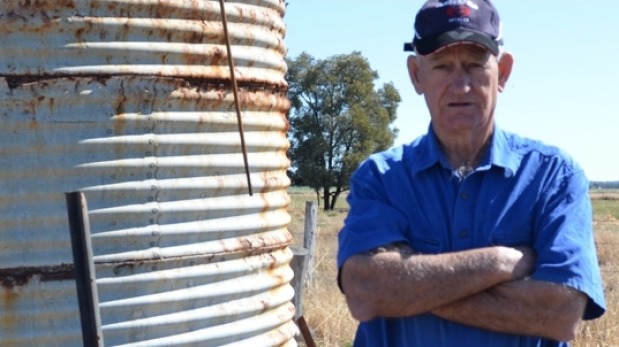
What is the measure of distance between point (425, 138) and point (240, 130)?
106 centimetres

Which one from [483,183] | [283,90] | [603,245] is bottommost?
[603,245]

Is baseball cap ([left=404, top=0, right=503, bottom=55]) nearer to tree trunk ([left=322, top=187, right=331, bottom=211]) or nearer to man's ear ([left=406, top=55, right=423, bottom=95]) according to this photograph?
man's ear ([left=406, top=55, right=423, bottom=95])

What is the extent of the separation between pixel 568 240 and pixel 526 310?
0.70 ft

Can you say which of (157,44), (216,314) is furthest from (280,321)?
(157,44)

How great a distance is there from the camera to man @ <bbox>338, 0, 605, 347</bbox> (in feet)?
9.50

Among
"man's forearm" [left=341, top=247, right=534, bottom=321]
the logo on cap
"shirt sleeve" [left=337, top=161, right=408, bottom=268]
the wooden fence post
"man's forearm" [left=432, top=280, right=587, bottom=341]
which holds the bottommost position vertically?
the wooden fence post

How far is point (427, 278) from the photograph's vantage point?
2.90 metres

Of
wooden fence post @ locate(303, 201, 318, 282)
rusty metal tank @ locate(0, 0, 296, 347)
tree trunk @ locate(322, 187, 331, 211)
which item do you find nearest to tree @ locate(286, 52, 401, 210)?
tree trunk @ locate(322, 187, 331, 211)

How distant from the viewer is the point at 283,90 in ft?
16.0

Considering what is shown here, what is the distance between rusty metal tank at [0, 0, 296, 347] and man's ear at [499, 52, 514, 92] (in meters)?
1.14

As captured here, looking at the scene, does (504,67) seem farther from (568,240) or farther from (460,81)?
(568,240)

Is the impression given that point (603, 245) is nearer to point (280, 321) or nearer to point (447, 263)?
point (280, 321)

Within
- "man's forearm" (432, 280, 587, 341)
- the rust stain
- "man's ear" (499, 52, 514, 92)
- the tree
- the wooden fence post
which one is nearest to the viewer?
"man's forearm" (432, 280, 587, 341)

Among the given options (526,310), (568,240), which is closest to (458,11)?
(568,240)
